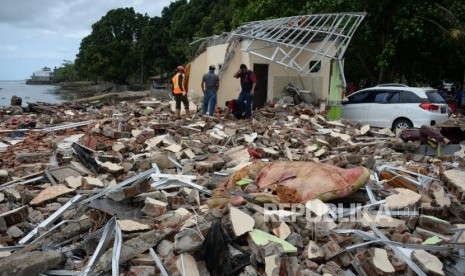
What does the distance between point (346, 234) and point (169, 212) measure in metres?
2.03

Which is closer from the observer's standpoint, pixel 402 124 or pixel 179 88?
pixel 402 124

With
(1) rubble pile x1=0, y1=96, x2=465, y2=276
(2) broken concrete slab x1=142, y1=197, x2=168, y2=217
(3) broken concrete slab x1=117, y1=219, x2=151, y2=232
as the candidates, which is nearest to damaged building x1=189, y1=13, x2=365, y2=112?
(1) rubble pile x1=0, y1=96, x2=465, y2=276

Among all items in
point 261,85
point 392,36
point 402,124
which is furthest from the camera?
point 392,36

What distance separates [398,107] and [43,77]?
14140cm

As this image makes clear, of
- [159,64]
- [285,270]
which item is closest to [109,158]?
[285,270]

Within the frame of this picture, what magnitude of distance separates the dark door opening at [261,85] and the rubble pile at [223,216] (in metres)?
8.06

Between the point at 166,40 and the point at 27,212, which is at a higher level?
the point at 166,40

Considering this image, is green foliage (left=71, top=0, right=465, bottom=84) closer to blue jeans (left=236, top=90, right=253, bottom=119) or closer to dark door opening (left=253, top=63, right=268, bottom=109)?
dark door opening (left=253, top=63, right=268, bottom=109)

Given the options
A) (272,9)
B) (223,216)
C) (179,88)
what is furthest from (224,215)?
(272,9)

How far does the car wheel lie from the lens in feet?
38.5

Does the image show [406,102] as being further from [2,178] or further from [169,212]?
[2,178]

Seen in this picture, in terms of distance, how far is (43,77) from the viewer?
5310 inches

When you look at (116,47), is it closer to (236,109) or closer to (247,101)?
(236,109)

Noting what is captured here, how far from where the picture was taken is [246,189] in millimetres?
5211
